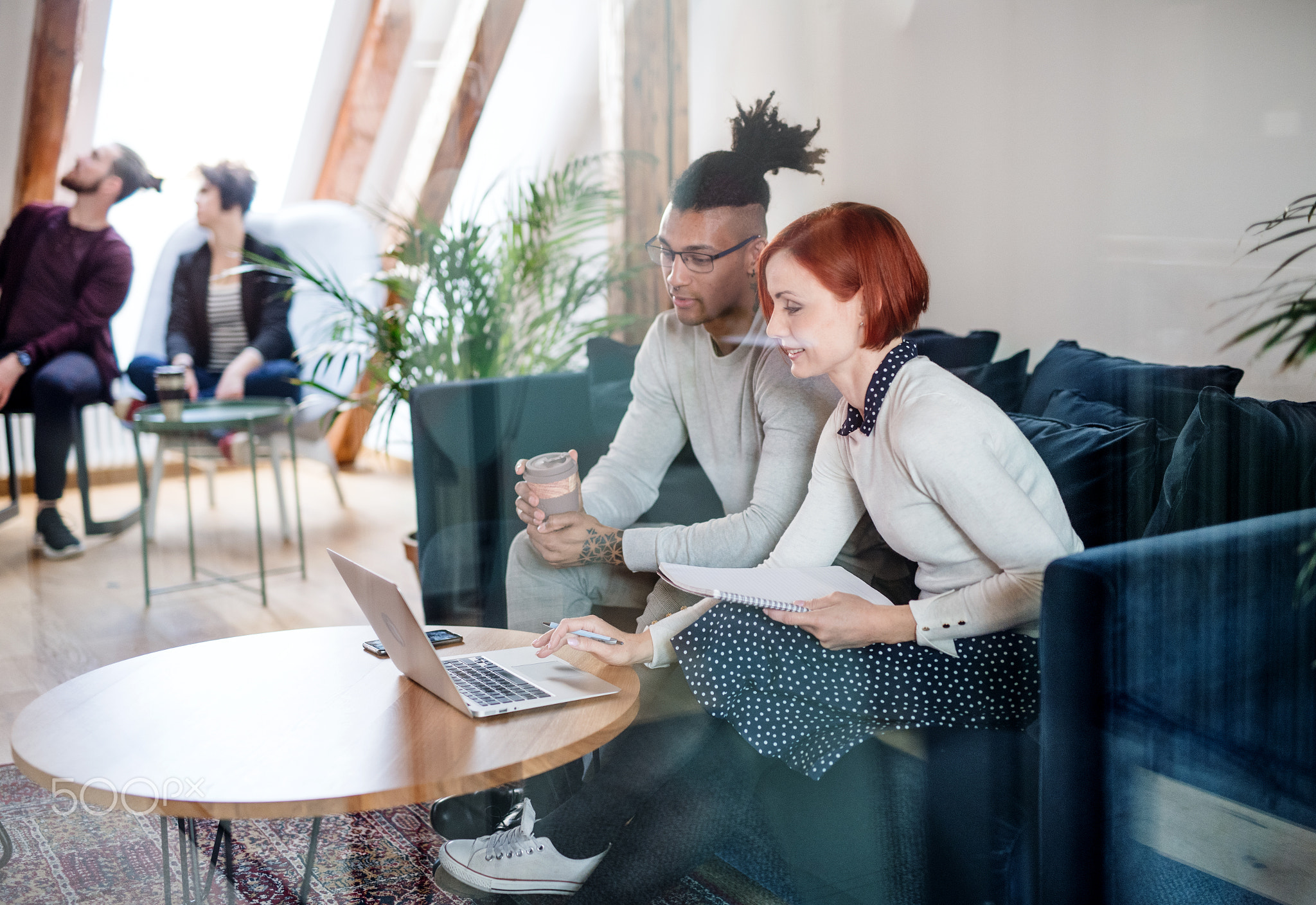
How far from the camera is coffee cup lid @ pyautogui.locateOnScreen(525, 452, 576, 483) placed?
1.43 metres

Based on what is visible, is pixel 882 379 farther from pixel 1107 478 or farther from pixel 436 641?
pixel 436 641

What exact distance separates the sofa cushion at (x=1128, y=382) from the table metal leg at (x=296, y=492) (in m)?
1.00

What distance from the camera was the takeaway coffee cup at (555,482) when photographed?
143cm

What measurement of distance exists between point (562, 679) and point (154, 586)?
2.30 feet

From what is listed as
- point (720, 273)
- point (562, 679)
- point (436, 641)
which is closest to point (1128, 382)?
point (720, 273)

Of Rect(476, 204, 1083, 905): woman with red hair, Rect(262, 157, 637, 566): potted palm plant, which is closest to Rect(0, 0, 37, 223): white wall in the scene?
Answer: Rect(262, 157, 637, 566): potted palm plant

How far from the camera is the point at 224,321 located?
1.45 metres

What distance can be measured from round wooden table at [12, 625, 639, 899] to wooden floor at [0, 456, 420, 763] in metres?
0.22

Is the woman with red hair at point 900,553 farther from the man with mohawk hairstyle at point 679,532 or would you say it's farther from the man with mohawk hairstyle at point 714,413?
the man with mohawk hairstyle at point 714,413

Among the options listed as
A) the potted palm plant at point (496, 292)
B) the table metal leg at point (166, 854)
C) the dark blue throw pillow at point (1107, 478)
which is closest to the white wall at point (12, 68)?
the potted palm plant at point (496, 292)

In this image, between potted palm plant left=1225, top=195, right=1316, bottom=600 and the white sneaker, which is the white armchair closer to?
the white sneaker

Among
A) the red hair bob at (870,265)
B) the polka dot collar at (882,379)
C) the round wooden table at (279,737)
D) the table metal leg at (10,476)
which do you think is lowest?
the round wooden table at (279,737)

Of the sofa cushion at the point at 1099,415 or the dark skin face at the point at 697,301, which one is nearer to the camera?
the sofa cushion at the point at 1099,415

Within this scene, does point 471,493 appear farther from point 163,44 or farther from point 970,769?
point 970,769
